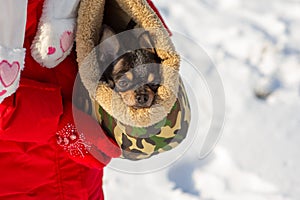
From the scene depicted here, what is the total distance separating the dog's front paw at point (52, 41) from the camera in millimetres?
868

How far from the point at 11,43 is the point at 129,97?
19 cm

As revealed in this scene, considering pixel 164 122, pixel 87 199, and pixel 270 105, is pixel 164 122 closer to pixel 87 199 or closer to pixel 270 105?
pixel 87 199

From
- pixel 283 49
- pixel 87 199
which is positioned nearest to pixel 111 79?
pixel 87 199

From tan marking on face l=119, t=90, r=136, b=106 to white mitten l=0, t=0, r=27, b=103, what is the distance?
0.51ft

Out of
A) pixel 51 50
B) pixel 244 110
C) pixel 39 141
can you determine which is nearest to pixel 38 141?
pixel 39 141

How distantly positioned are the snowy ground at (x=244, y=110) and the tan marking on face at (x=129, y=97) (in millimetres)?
749

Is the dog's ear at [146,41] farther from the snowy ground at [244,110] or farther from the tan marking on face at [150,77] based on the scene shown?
the snowy ground at [244,110]

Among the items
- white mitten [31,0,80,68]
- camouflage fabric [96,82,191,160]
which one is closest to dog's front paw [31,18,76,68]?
white mitten [31,0,80,68]

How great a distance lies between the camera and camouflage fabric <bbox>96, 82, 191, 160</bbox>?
90 centimetres

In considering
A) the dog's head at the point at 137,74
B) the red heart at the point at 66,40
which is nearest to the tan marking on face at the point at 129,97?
the dog's head at the point at 137,74

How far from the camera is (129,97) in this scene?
84 centimetres

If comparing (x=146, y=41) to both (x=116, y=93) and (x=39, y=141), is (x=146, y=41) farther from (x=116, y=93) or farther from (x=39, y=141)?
(x=39, y=141)

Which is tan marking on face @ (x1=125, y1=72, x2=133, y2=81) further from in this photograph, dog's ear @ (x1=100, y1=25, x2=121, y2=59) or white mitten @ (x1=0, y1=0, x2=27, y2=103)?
white mitten @ (x1=0, y1=0, x2=27, y2=103)

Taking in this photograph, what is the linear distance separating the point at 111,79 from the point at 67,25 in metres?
0.11
